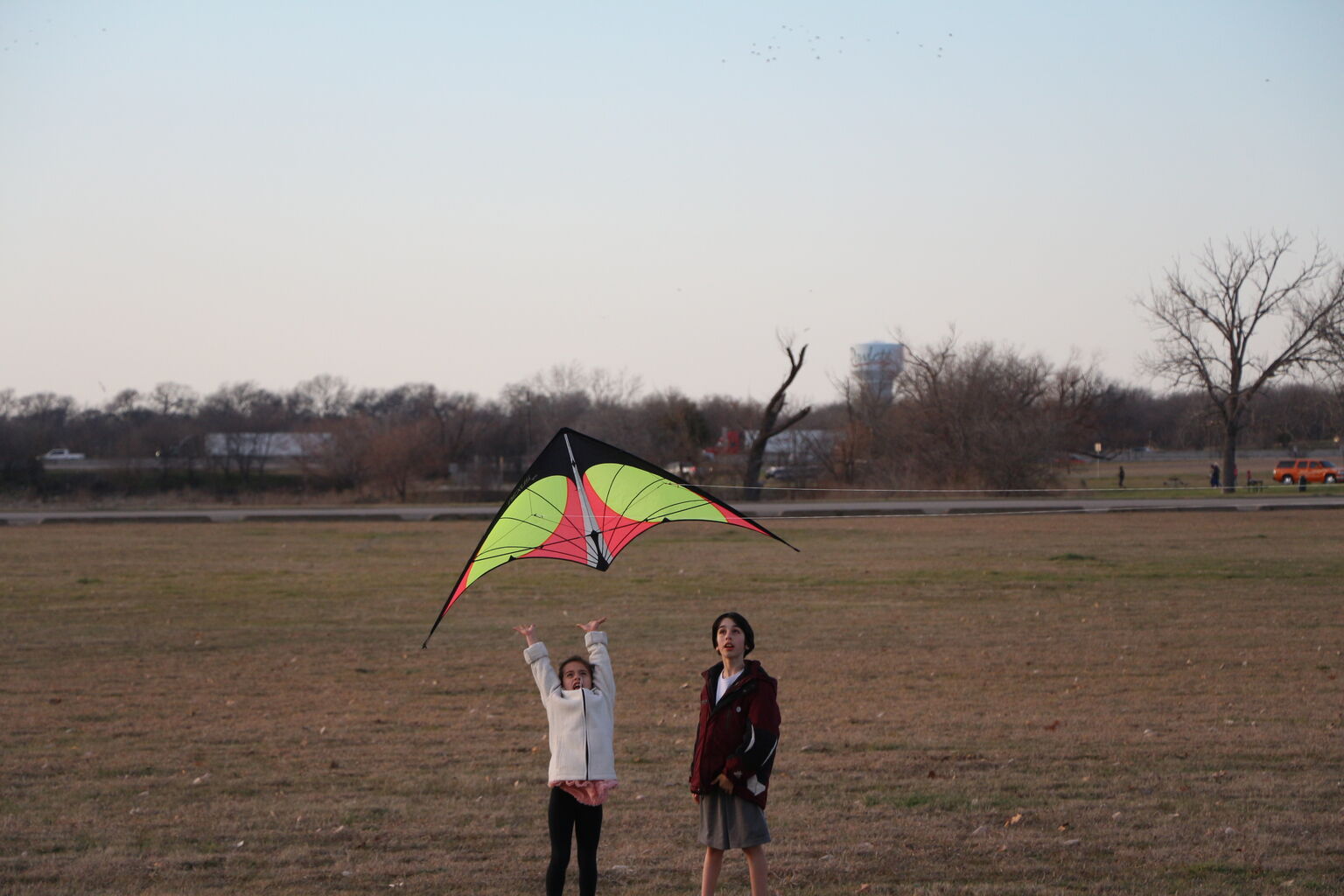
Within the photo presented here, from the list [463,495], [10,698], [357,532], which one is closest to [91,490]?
[463,495]

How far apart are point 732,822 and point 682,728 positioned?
4.59 meters

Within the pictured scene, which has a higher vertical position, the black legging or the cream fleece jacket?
the cream fleece jacket

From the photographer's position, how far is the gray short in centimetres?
495

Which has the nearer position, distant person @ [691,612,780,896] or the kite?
distant person @ [691,612,780,896]

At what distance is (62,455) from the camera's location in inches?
2862

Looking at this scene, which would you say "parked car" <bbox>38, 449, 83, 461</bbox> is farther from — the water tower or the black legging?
the black legging

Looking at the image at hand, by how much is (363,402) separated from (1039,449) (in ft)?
238

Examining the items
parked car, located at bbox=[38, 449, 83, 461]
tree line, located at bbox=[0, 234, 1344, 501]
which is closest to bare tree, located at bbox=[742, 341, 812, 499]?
tree line, located at bbox=[0, 234, 1344, 501]

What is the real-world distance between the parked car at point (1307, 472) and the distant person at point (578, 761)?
48.9 metres

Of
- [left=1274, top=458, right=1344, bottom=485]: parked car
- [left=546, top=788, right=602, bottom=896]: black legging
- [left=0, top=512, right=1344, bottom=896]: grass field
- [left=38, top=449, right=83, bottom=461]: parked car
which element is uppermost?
[left=38, top=449, right=83, bottom=461]: parked car

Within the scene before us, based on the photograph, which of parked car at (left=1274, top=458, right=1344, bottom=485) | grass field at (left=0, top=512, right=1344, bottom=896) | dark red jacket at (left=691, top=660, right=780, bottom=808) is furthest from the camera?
parked car at (left=1274, top=458, right=1344, bottom=485)

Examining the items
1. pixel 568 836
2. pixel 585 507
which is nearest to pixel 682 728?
pixel 585 507

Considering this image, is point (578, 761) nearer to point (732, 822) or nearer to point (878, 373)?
point (732, 822)

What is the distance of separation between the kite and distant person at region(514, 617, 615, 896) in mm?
1182
